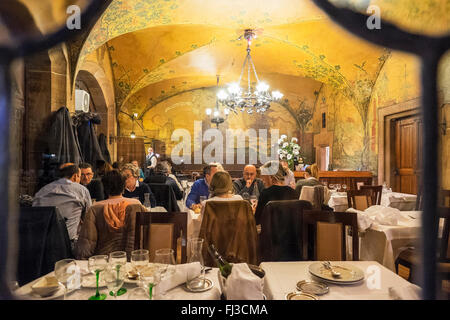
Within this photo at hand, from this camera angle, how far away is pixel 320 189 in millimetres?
4078

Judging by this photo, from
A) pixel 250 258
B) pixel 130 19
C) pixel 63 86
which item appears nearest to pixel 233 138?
pixel 130 19

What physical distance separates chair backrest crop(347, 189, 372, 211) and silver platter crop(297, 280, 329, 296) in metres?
2.97

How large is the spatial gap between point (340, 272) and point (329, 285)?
13 cm

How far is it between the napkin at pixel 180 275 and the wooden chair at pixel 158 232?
2.48 feet

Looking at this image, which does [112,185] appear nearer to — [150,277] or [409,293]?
[150,277]

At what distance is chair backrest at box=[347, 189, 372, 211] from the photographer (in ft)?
12.7

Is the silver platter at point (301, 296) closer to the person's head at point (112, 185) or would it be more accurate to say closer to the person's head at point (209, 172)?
the person's head at point (112, 185)

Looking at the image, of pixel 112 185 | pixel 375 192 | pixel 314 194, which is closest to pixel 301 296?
pixel 112 185

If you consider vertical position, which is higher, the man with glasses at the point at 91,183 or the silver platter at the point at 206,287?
the man with glasses at the point at 91,183

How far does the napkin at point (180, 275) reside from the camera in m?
1.11

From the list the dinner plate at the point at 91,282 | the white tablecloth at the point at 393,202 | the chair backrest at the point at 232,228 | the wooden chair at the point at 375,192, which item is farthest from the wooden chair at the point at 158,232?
the wooden chair at the point at 375,192

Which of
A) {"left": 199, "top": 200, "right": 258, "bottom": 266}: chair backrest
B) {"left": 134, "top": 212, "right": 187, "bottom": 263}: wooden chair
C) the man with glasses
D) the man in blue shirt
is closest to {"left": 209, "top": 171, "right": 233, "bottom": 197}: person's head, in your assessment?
{"left": 199, "top": 200, "right": 258, "bottom": 266}: chair backrest

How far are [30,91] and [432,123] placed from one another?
14.2 ft
